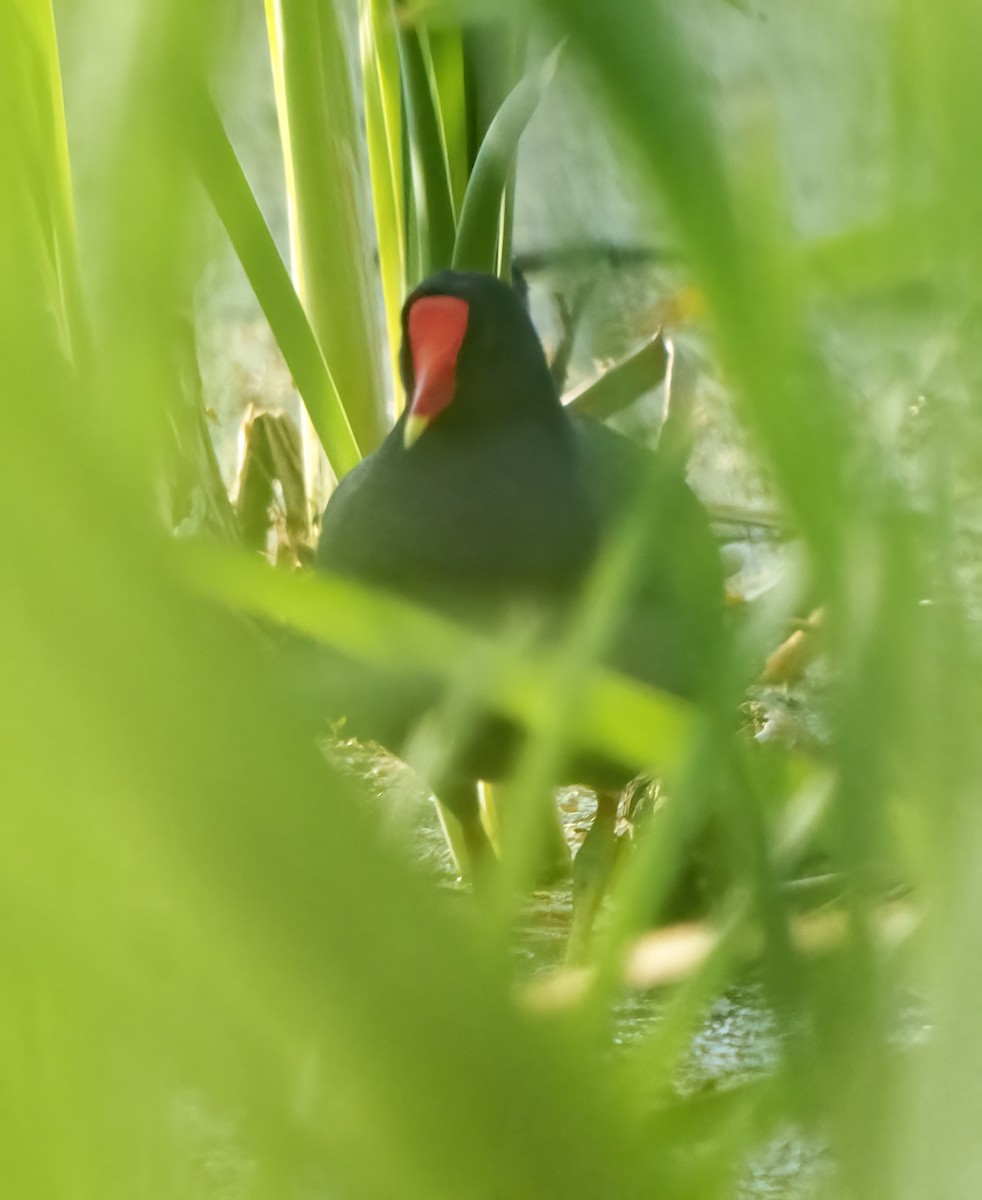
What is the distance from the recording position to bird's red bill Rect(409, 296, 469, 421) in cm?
62

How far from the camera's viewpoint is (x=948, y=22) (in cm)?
8

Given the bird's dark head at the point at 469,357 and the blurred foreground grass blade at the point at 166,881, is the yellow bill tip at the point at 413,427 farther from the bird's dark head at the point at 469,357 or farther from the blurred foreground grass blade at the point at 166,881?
the blurred foreground grass blade at the point at 166,881

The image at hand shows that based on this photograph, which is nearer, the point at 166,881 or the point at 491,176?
the point at 166,881

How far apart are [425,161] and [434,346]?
3.6 inches

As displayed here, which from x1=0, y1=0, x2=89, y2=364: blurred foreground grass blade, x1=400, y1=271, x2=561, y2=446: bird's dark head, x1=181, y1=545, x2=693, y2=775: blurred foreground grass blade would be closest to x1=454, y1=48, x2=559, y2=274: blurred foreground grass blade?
x1=400, y1=271, x2=561, y2=446: bird's dark head

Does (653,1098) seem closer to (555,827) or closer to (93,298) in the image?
(93,298)

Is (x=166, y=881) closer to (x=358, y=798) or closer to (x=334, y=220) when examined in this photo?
(x=358, y=798)

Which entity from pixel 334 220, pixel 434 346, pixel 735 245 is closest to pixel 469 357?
pixel 434 346

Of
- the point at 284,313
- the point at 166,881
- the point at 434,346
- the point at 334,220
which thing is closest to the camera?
the point at 166,881

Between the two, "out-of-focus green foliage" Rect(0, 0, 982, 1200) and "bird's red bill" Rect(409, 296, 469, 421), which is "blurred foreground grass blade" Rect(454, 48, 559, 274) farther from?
"out-of-focus green foliage" Rect(0, 0, 982, 1200)

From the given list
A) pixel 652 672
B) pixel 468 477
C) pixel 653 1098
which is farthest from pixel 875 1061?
pixel 468 477

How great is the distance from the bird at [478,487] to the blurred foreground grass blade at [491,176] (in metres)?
0.02

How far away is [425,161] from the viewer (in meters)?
0.61

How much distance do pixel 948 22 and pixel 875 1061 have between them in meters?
0.08
